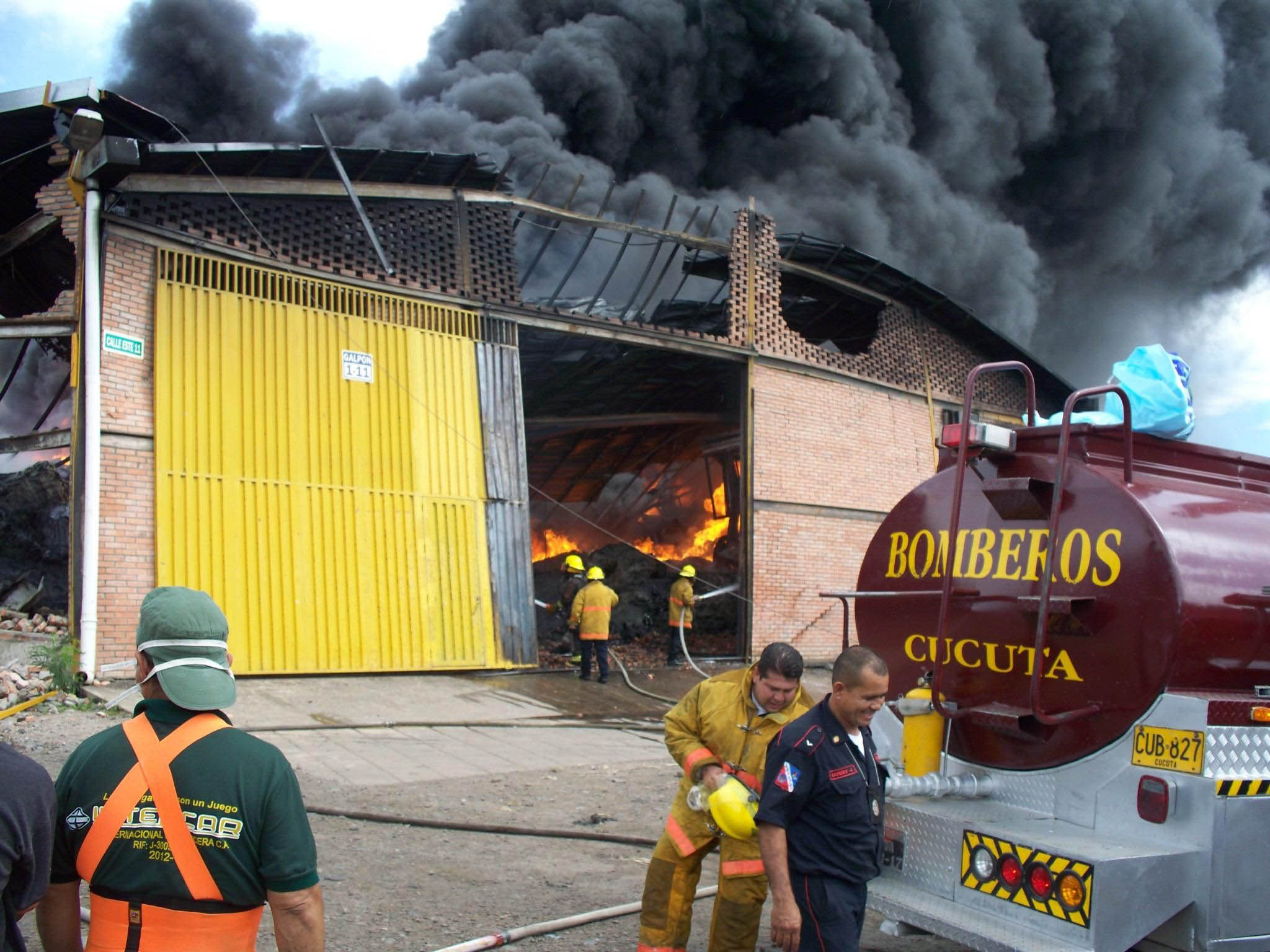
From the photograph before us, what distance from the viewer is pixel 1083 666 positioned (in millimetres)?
3584

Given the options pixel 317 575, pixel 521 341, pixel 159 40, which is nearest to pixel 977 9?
pixel 521 341

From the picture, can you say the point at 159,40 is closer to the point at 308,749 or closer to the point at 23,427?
the point at 23,427

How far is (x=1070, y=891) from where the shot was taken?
3.02 m

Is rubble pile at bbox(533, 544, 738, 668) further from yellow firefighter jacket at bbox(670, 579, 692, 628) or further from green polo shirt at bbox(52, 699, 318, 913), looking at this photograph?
green polo shirt at bbox(52, 699, 318, 913)

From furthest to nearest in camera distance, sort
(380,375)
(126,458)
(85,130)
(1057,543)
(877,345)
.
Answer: (877,345) → (380,375) → (126,458) → (85,130) → (1057,543)

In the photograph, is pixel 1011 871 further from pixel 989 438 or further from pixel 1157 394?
pixel 1157 394

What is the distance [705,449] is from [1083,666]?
1548 centimetres

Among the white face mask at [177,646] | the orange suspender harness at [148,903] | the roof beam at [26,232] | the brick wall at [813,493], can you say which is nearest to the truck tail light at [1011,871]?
the orange suspender harness at [148,903]

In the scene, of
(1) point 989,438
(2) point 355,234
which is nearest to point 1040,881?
(1) point 989,438

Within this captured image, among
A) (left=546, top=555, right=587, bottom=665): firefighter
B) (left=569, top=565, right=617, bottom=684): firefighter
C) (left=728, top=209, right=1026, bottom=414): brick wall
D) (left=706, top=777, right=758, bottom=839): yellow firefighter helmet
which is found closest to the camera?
(left=706, top=777, right=758, bottom=839): yellow firefighter helmet

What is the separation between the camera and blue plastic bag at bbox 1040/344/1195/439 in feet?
13.1

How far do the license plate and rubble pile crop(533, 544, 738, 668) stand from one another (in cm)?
1101

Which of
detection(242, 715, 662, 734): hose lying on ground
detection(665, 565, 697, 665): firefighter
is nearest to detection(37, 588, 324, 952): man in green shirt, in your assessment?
detection(242, 715, 662, 734): hose lying on ground

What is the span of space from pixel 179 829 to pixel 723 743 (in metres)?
2.19
